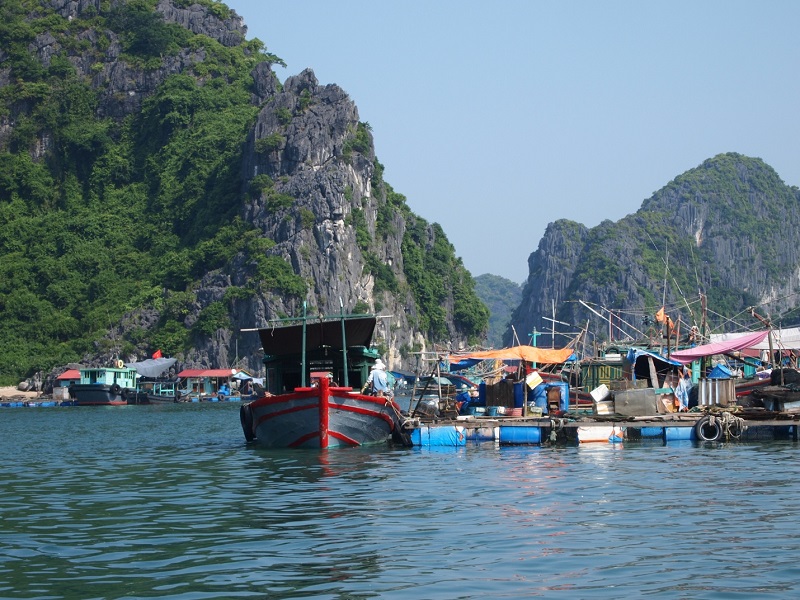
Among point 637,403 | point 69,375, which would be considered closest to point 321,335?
point 637,403

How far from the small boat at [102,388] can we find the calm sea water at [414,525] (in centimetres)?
5995

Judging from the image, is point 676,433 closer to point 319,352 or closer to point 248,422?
point 319,352

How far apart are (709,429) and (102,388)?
67265 mm

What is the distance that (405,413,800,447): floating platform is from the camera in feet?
105

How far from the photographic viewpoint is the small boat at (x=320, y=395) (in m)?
32.1

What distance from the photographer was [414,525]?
18078 millimetres

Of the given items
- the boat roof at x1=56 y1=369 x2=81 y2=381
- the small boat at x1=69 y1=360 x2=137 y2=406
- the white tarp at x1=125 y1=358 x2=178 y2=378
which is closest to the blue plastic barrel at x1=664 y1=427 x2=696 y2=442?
the small boat at x1=69 y1=360 x2=137 y2=406

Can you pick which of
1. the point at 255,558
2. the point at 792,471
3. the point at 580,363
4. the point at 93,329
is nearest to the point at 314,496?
the point at 255,558

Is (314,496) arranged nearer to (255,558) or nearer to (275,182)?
(255,558)

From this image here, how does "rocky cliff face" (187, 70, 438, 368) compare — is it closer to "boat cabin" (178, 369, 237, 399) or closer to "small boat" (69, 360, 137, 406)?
"boat cabin" (178, 369, 237, 399)

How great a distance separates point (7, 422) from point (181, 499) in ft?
142

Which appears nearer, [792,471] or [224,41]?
[792,471]

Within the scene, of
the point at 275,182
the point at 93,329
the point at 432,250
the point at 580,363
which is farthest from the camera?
the point at 432,250

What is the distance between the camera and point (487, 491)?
22266 millimetres
